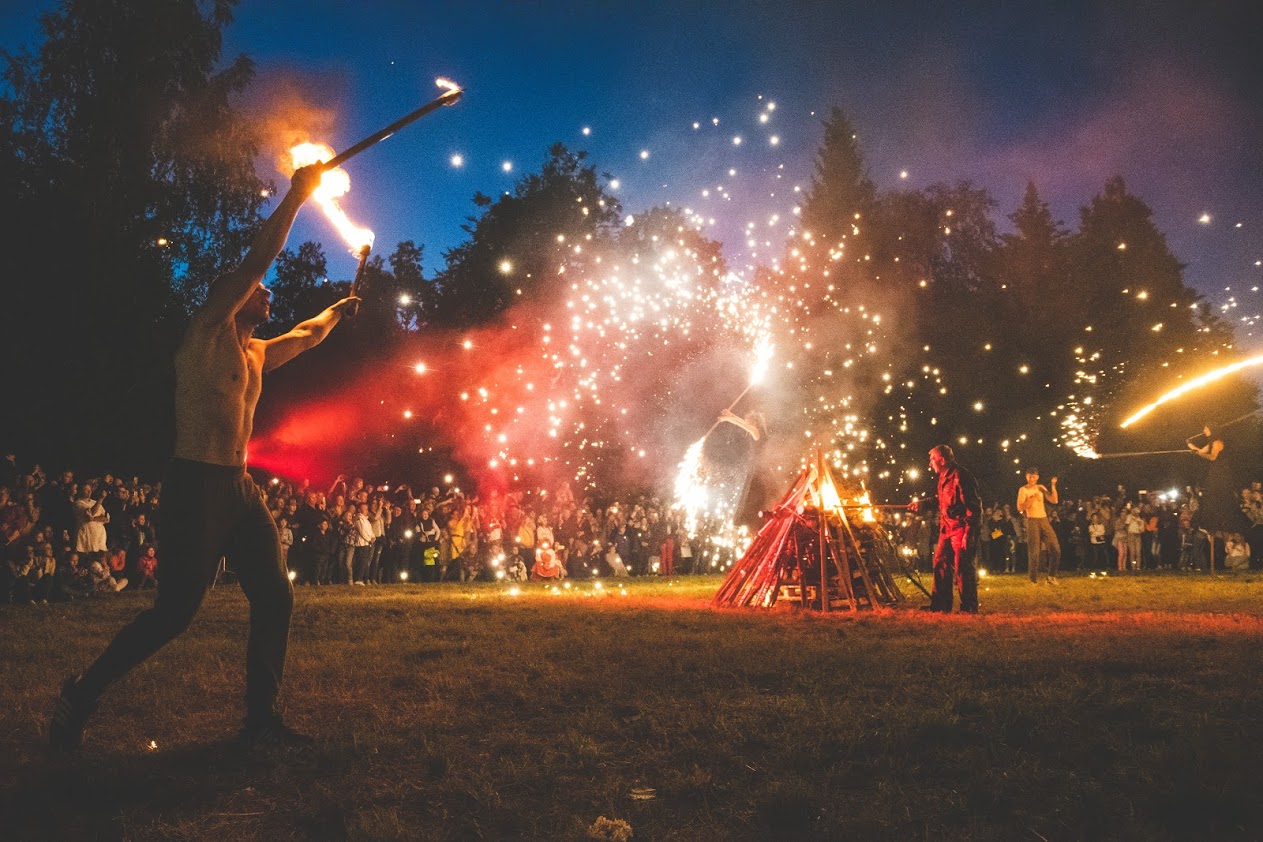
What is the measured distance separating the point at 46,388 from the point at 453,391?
11.4 metres

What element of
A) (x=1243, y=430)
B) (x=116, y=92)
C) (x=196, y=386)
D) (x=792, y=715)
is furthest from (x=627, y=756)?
(x=1243, y=430)

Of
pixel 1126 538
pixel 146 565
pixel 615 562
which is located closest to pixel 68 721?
pixel 146 565

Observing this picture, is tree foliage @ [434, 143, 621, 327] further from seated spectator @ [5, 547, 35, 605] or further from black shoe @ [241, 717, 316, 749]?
black shoe @ [241, 717, 316, 749]

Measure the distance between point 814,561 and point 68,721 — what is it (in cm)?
901

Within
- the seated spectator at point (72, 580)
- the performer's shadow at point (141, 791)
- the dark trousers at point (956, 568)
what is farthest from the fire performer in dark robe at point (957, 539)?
the seated spectator at point (72, 580)

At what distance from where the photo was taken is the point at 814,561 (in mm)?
11016

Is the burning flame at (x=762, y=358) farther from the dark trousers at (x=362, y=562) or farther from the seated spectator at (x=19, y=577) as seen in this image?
the seated spectator at (x=19, y=577)

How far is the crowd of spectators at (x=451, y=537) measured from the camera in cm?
1302

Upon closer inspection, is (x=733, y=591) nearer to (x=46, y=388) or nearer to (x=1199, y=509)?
(x=1199, y=509)

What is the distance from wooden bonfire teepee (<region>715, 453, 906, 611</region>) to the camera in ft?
35.3

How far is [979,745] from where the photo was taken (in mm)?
3828

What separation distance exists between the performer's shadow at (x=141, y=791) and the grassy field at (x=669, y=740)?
1cm

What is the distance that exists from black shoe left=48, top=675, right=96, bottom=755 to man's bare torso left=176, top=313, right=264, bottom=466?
1.24m

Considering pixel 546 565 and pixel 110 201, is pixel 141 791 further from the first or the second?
pixel 110 201
